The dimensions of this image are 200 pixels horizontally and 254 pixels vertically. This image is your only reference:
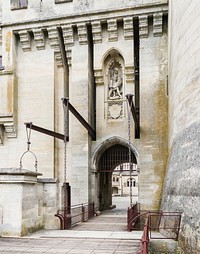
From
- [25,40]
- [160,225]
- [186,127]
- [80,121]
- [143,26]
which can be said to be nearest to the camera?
[186,127]

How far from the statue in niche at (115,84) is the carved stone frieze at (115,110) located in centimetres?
30

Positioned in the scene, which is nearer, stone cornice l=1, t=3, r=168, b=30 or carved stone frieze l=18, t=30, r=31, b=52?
stone cornice l=1, t=3, r=168, b=30

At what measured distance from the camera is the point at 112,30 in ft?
55.8

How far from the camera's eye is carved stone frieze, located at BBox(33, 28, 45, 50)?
1784 centimetres

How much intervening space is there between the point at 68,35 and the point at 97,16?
1.68 metres

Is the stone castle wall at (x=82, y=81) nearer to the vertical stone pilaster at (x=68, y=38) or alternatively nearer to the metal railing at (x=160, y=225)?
the vertical stone pilaster at (x=68, y=38)

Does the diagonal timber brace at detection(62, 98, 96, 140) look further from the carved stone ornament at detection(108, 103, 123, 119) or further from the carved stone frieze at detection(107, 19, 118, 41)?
the carved stone frieze at detection(107, 19, 118, 41)

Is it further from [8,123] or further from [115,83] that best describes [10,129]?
[115,83]

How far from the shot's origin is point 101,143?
17.3 meters

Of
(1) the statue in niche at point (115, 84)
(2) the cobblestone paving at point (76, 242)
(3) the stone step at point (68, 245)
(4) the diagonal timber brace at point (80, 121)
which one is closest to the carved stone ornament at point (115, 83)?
(1) the statue in niche at point (115, 84)

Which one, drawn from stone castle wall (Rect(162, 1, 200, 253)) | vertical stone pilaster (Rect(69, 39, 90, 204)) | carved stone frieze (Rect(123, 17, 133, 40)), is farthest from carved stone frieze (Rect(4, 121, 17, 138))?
stone castle wall (Rect(162, 1, 200, 253))

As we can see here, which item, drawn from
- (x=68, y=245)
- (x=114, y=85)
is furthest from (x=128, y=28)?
(x=68, y=245)

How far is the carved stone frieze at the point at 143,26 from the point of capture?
54.1 ft

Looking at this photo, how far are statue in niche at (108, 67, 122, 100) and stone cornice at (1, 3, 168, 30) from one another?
252cm
